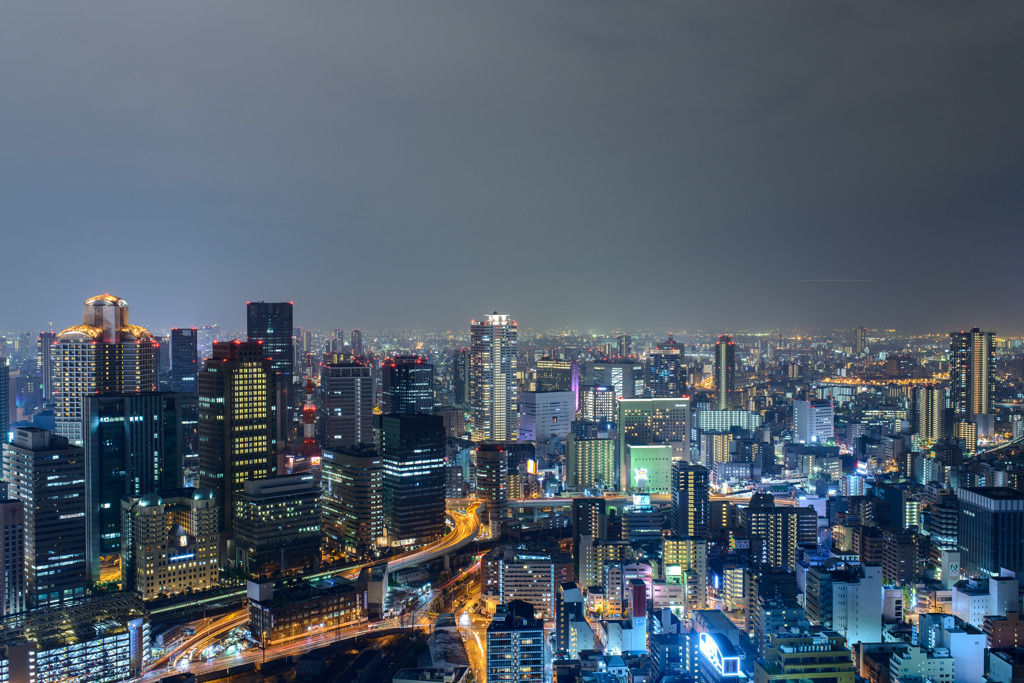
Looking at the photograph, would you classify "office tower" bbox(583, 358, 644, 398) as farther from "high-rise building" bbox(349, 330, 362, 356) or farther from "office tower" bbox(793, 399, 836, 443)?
"high-rise building" bbox(349, 330, 362, 356)

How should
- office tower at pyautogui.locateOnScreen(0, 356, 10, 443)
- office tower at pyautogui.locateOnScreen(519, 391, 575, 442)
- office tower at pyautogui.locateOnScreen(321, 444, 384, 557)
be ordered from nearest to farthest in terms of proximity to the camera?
office tower at pyautogui.locateOnScreen(321, 444, 384, 557)
office tower at pyautogui.locateOnScreen(0, 356, 10, 443)
office tower at pyautogui.locateOnScreen(519, 391, 575, 442)

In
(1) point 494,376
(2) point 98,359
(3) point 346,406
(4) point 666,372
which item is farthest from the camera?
(4) point 666,372

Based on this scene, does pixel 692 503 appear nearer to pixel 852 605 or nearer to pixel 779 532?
pixel 779 532

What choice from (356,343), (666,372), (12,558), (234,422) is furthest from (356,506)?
(666,372)

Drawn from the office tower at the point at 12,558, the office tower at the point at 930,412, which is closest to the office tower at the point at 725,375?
the office tower at the point at 930,412

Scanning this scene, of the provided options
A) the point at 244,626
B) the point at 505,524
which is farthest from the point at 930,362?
the point at 244,626

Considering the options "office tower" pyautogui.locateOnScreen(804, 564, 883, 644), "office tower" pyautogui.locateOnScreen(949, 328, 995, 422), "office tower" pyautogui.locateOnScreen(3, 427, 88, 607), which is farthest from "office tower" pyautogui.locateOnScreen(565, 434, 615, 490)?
"office tower" pyautogui.locateOnScreen(3, 427, 88, 607)
